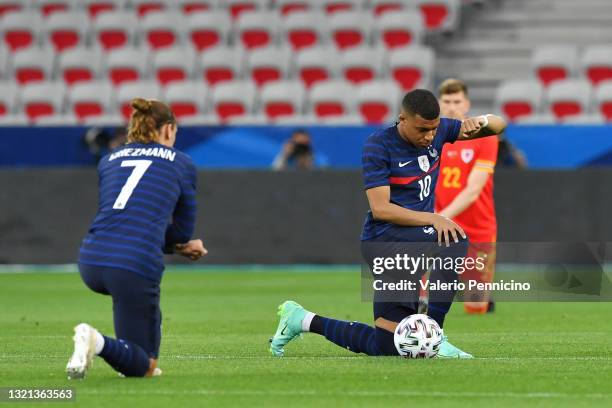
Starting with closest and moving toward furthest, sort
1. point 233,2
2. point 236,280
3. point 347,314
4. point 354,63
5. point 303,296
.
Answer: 1. point 347,314
2. point 303,296
3. point 236,280
4. point 354,63
5. point 233,2

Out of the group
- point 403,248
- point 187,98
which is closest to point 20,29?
point 187,98

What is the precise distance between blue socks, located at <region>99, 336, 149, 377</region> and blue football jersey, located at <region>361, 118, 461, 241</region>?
213cm

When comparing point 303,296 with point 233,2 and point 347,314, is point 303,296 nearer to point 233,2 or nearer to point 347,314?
point 347,314

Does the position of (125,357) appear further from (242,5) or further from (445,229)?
(242,5)

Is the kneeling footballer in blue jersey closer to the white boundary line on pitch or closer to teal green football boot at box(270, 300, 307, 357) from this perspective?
teal green football boot at box(270, 300, 307, 357)

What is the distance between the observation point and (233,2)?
26.8m

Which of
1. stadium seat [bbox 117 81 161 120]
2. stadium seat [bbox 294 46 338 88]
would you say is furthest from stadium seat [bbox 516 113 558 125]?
stadium seat [bbox 117 81 161 120]

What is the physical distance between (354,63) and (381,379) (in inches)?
650

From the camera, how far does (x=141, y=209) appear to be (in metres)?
8.09

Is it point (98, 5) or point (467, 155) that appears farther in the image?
point (98, 5)

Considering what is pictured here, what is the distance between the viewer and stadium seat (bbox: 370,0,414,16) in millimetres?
26000

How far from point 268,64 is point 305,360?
15618 millimetres

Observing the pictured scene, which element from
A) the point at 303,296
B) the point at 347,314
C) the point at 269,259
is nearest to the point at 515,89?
the point at 269,259

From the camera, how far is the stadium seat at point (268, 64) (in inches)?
973
